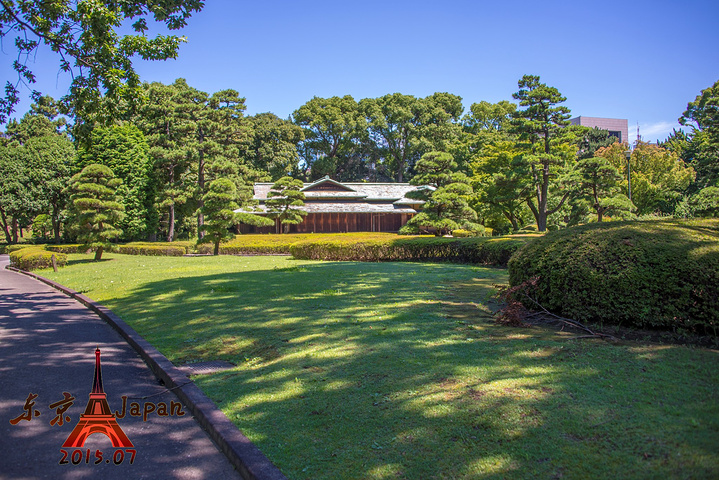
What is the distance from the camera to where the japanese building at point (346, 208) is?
44688 millimetres

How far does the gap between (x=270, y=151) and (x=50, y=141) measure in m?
23.9

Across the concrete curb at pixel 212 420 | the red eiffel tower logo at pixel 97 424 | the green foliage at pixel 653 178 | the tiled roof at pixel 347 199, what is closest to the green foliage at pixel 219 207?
the tiled roof at pixel 347 199

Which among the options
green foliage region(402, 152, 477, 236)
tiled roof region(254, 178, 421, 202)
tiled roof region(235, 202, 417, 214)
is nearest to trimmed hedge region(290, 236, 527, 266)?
green foliage region(402, 152, 477, 236)

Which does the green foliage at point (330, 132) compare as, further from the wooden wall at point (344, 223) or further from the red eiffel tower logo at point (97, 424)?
the red eiffel tower logo at point (97, 424)

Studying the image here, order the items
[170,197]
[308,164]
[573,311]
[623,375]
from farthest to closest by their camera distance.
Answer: [308,164]
[170,197]
[573,311]
[623,375]

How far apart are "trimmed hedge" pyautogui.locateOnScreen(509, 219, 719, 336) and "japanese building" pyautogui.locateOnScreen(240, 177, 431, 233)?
1496 inches

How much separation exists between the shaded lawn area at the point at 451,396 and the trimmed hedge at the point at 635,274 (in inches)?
24.0

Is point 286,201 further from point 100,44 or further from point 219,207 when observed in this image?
point 100,44

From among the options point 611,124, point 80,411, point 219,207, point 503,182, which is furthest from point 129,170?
point 611,124

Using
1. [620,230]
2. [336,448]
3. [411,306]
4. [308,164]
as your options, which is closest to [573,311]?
[620,230]

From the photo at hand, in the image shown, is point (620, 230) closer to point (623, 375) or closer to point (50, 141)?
point (623, 375)

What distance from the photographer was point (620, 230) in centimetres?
611

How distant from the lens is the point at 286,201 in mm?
40688

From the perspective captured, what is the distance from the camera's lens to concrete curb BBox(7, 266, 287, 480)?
3.13 m
